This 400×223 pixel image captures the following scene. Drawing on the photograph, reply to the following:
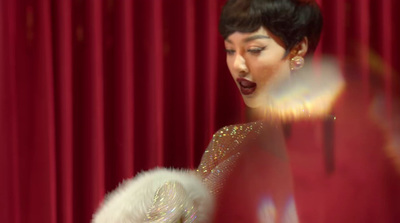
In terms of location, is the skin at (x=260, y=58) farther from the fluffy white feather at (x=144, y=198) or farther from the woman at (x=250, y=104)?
the fluffy white feather at (x=144, y=198)

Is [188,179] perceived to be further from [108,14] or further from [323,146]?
[108,14]

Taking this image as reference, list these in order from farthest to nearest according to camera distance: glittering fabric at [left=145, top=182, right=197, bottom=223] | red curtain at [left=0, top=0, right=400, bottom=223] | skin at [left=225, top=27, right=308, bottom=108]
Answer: red curtain at [left=0, top=0, right=400, bottom=223] < skin at [left=225, top=27, right=308, bottom=108] < glittering fabric at [left=145, top=182, right=197, bottom=223]

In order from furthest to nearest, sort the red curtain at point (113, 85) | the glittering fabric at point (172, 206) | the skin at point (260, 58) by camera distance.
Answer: the red curtain at point (113, 85) → the skin at point (260, 58) → the glittering fabric at point (172, 206)

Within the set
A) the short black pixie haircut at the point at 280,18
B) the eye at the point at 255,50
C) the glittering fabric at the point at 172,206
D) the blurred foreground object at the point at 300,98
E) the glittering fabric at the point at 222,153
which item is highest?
the short black pixie haircut at the point at 280,18

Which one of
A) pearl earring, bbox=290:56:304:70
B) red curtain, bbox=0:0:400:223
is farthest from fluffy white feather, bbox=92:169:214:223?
pearl earring, bbox=290:56:304:70

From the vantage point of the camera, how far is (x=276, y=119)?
116 centimetres

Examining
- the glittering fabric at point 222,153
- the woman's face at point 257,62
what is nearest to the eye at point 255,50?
the woman's face at point 257,62

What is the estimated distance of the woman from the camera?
992mm

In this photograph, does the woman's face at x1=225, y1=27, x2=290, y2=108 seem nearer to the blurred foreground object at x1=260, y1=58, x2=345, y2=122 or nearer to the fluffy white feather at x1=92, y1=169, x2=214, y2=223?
the blurred foreground object at x1=260, y1=58, x2=345, y2=122

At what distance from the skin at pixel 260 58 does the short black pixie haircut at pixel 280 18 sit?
0.5 inches

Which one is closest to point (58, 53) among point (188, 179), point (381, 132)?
point (188, 179)

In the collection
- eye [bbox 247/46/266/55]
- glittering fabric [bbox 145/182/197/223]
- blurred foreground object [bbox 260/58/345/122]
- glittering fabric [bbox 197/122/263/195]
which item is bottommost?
glittering fabric [bbox 145/182/197/223]

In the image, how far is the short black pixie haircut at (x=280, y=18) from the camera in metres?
1.06

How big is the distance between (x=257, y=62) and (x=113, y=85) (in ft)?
1.34
